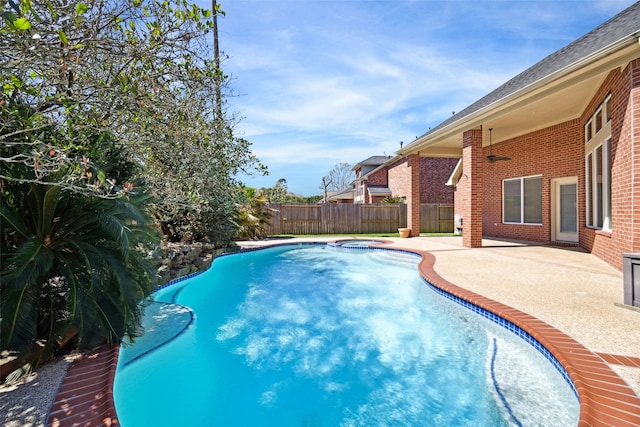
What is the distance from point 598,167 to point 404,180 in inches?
809

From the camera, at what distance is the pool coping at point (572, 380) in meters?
2.36

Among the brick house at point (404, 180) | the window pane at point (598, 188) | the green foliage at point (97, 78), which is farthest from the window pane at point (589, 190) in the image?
the brick house at point (404, 180)

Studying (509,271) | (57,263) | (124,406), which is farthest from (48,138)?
(509,271)

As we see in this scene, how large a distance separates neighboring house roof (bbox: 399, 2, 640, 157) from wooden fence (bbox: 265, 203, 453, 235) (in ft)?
24.3

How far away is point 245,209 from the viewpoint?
16703 mm

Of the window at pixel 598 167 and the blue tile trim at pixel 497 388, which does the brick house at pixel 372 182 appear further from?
the blue tile trim at pixel 497 388

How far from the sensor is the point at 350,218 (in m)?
21.1

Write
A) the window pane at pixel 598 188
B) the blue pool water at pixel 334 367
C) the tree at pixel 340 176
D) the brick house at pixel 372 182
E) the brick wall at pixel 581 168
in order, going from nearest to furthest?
the blue pool water at pixel 334 367 → the brick wall at pixel 581 168 → the window pane at pixel 598 188 → the brick house at pixel 372 182 → the tree at pixel 340 176

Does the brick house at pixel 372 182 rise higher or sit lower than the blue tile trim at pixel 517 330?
higher

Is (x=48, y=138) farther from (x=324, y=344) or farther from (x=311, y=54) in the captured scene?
(x=311, y=54)

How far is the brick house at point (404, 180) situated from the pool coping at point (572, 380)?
2171 centimetres

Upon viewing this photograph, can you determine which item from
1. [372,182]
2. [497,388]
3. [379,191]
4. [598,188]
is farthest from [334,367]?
[372,182]

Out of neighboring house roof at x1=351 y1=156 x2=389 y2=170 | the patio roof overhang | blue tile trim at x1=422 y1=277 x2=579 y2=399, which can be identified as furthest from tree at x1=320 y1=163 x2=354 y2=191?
blue tile trim at x1=422 y1=277 x2=579 y2=399

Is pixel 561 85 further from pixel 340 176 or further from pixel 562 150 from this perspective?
pixel 340 176
